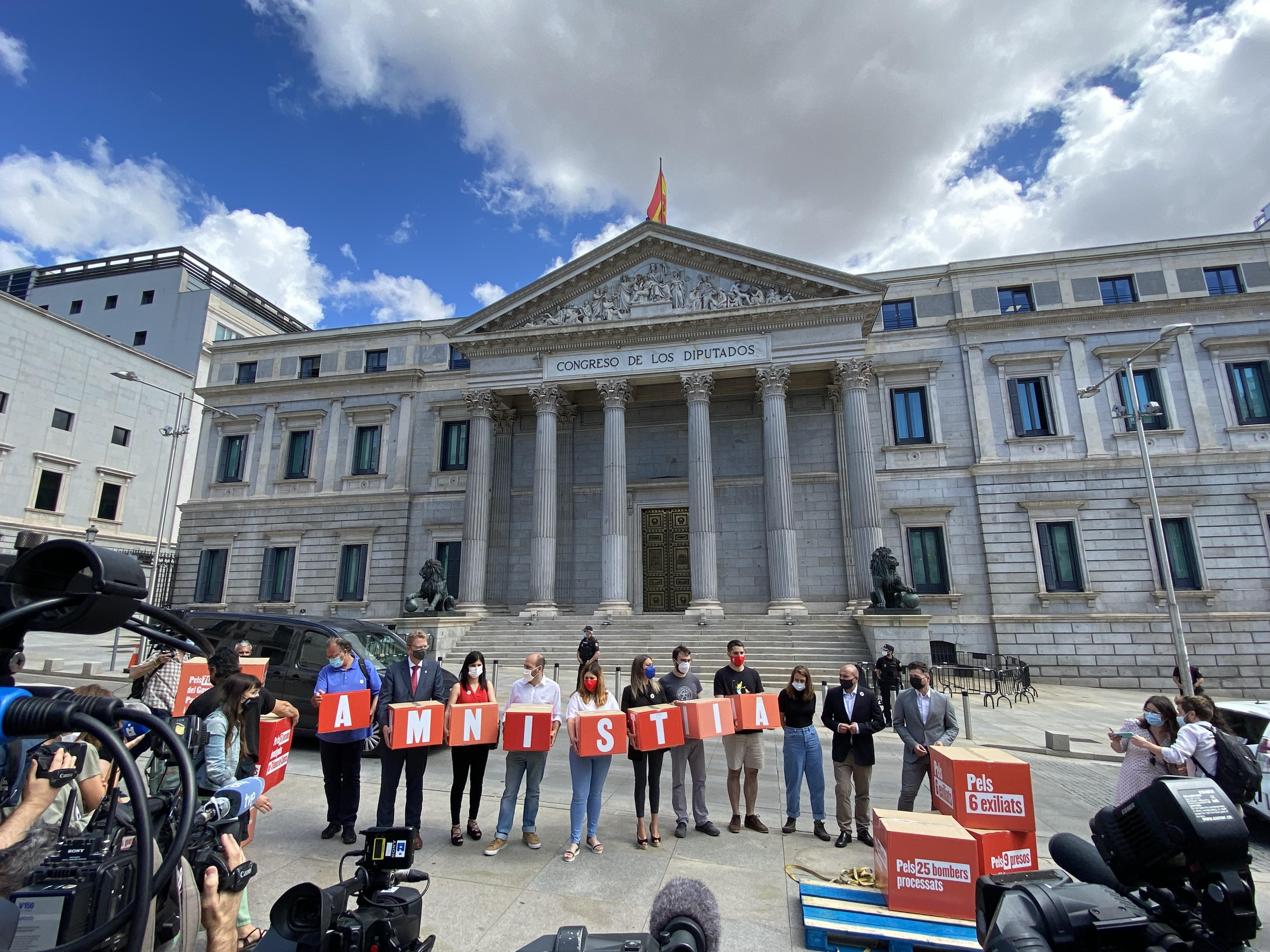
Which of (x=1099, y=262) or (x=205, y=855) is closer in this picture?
(x=205, y=855)

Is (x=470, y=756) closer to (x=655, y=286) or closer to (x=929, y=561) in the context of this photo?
(x=929, y=561)

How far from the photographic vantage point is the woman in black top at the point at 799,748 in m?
7.23

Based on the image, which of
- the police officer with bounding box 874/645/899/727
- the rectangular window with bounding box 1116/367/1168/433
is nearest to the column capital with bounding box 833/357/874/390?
the rectangular window with bounding box 1116/367/1168/433

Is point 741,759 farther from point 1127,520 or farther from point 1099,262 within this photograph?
point 1099,262

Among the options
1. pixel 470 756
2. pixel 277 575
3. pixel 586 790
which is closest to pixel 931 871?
pixel 586 790

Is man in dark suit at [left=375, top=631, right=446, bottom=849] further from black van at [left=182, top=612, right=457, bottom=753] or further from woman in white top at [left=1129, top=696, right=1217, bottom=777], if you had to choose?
woman in white top at [left=1129, top=696, right=1217, bottom=777]

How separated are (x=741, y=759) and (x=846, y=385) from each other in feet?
64.2

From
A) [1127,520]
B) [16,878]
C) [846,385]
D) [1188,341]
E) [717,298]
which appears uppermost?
[717,298]

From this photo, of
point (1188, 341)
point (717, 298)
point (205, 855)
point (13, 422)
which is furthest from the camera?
point (13, 422)

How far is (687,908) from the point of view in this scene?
2.36 m

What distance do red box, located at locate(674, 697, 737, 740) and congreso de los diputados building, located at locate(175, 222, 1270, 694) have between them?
47.9ft

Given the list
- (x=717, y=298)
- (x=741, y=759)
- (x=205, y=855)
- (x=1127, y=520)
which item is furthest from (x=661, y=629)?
(x=205, y=855)

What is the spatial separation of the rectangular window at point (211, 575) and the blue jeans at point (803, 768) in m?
33.1

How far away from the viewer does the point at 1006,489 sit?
25.1 metres
